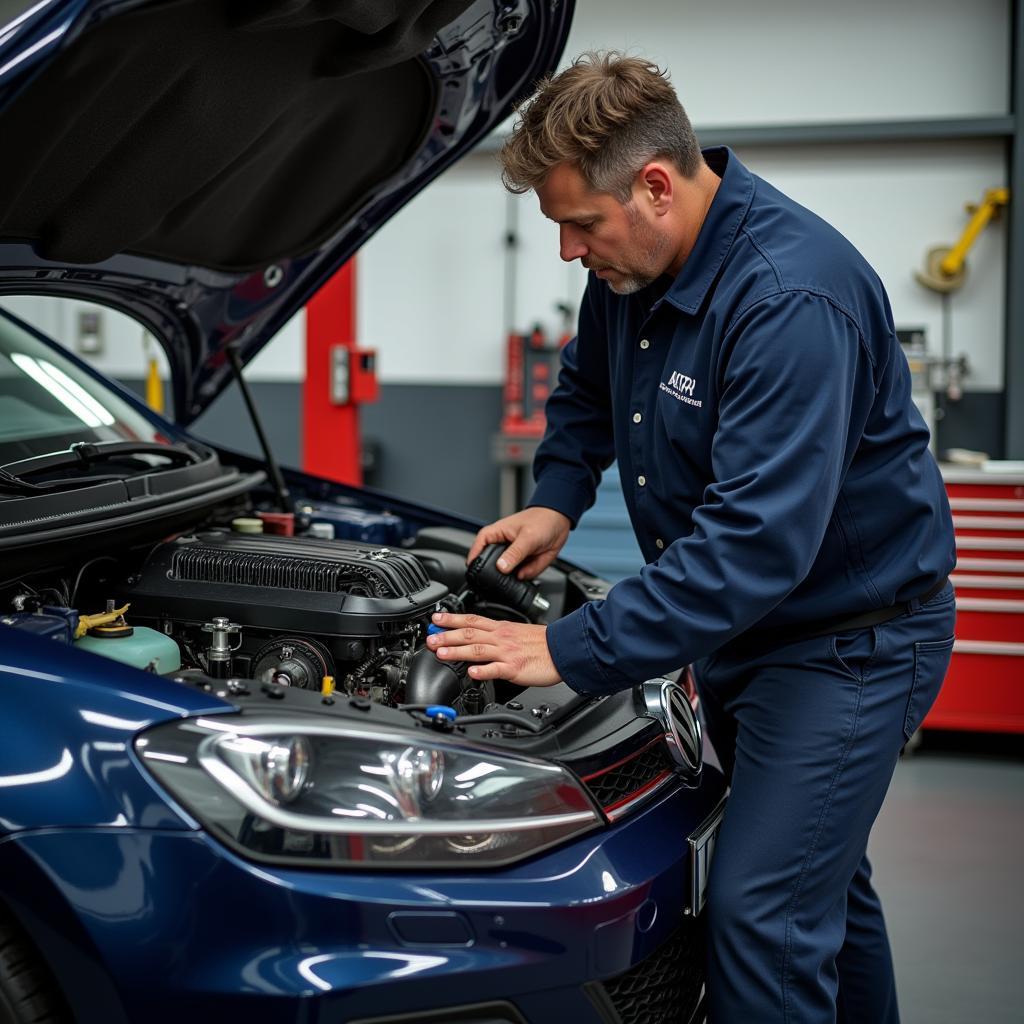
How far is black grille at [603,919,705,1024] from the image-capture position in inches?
49.7

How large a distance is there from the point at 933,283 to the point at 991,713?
2.31m

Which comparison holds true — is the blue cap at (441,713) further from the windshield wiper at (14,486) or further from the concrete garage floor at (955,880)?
the concrete garage floor at (955,880)

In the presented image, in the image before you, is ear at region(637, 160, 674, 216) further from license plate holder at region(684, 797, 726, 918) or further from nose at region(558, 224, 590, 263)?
license plate holder at region(684, 797, 726, 918)

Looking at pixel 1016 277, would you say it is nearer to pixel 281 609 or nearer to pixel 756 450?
pixel 756 450

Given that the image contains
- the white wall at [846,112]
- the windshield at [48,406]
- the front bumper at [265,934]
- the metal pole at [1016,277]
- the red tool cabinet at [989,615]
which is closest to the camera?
the front bumper at [265,934]

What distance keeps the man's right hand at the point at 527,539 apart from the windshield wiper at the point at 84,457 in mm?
561

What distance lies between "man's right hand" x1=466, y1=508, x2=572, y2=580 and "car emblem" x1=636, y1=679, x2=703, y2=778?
0.37 m

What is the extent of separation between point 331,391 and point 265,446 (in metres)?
1.96

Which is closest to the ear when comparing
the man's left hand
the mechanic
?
the mechanic

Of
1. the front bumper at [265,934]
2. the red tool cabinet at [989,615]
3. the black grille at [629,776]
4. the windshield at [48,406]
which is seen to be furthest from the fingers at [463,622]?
the red tool cabinet at [989,615]

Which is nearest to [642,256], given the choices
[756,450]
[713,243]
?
[713,243]

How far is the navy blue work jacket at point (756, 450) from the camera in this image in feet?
4.21

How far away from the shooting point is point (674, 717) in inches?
59.1

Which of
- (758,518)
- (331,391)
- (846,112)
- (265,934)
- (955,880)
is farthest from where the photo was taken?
(846,112)
